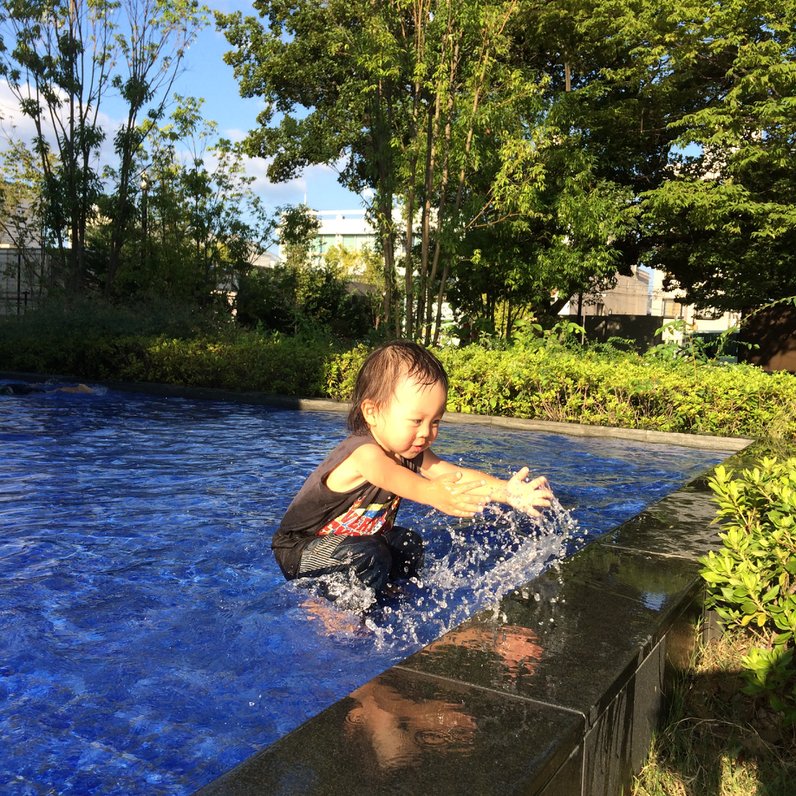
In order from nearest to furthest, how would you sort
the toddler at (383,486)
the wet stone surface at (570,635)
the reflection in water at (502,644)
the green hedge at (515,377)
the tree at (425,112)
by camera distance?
1. the wet stone surface at (570,635)
2. the reflection in water at (502,644)
3. the toddler at (383,486)
4. the green hedge at (515,377)
5. the tree at (425,112)

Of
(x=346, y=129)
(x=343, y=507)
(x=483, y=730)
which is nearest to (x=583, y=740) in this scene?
(x=483, y=730)

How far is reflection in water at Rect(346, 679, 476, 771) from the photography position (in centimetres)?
165

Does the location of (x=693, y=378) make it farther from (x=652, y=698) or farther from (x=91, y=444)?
(x=652, y=698)

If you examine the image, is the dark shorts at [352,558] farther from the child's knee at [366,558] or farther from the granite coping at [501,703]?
the granite coping at [501,703]

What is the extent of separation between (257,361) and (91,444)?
5.00 m

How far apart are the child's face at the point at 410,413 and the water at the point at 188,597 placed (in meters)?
0.81

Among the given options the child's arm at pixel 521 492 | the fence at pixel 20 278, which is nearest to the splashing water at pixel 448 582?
the child's arm at pixel 521 492

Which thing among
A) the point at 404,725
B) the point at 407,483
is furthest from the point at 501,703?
the point at 407,483

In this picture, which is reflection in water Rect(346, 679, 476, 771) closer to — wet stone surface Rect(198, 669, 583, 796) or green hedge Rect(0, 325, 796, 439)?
wet stone surface Rect(198, 669, 583, 796)

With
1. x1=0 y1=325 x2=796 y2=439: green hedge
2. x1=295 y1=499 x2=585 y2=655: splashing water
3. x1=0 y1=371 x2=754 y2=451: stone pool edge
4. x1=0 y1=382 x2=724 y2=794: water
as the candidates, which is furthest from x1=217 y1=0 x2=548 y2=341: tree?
x1=295 y1=499 x2=585 y2=655: splashing water

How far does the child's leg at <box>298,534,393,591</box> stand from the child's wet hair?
637 mm

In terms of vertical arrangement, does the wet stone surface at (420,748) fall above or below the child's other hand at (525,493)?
below

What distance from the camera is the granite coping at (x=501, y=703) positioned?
1.56m

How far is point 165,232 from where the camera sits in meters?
22.6
